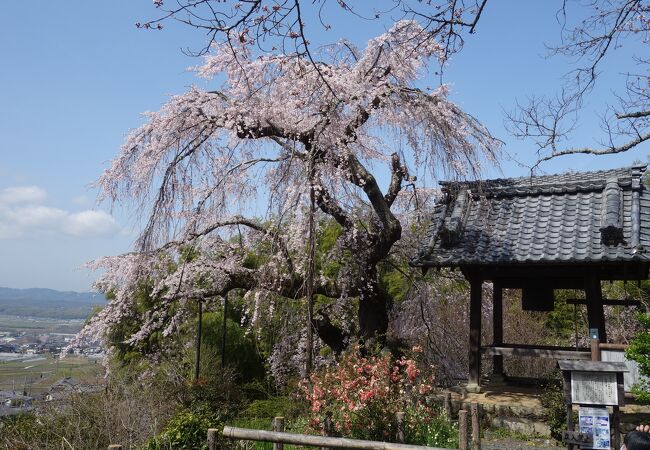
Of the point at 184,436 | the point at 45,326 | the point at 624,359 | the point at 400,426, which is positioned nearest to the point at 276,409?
the point at 184,436

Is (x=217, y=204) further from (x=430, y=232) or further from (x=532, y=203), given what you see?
(x=532, y=203)

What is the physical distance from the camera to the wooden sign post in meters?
5.98

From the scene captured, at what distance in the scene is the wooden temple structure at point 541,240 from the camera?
8.20 m

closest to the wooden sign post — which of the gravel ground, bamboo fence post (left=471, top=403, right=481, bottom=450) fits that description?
bamboo fence post (left=471, top=403, right=481, bottom=450)

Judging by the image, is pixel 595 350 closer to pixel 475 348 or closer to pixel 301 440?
pixel 475 348

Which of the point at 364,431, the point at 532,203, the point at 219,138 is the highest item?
the point at 219,138

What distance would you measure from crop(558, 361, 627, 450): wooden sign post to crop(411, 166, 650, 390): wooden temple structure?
2.06 m

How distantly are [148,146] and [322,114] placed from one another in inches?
117

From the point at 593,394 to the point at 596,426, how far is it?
1.35ft

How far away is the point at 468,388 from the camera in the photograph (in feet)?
29.2

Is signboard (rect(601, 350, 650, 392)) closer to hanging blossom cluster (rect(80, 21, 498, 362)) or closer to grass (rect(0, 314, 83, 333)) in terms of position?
hanging blossom cluster (rect(80, 21, 498, 362))

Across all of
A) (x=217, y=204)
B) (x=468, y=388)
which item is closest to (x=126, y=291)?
(x=217, y=204)

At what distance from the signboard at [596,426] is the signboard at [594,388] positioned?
0.56 feet

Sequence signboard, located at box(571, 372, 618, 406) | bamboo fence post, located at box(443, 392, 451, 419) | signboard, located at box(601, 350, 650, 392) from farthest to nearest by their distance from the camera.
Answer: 1. bamboo fence post, located at box(443, 392, 451, 419)
2. signboard, located at box(601, 350, 650, 392)
3. signboard, located at box(571, 372, 618, 406)
